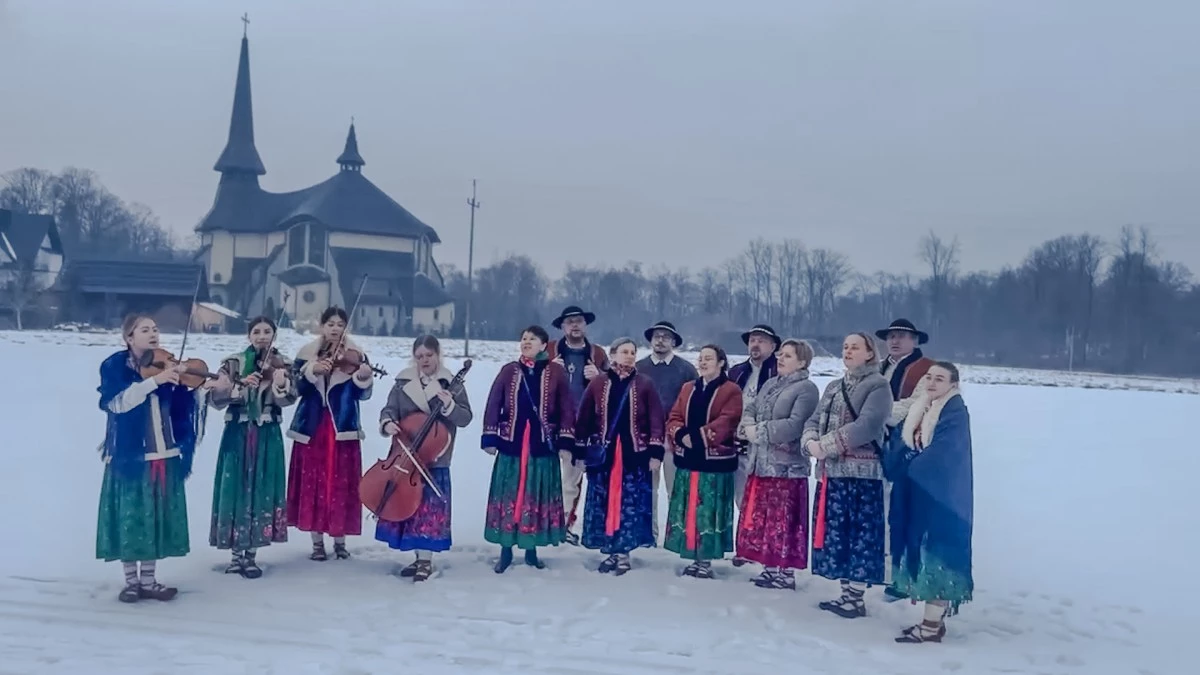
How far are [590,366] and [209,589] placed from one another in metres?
2.95

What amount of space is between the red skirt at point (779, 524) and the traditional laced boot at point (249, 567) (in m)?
2.97

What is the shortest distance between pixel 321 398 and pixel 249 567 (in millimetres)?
1120

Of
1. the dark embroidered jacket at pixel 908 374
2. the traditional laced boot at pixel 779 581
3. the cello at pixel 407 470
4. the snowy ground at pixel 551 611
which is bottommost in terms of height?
the snowy ground at pixel 551 611

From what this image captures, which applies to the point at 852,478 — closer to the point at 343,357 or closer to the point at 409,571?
the point at 409,571

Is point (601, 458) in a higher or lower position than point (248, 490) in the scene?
higher

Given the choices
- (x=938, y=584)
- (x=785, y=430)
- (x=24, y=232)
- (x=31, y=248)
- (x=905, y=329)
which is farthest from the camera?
(x=24, y=232)

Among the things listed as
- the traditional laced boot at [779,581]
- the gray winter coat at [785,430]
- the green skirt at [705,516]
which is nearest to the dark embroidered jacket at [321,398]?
the green skirt at [705,516]

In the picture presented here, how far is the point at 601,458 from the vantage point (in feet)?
20.4

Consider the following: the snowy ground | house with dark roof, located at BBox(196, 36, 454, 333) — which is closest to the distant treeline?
house with dark roof, located at BBox(196, 36, 454, 333)

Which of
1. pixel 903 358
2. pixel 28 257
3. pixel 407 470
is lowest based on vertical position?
pixel 407 470

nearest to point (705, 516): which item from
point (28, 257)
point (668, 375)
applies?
point (668, 375)

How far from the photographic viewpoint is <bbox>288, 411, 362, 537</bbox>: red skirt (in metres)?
6.00

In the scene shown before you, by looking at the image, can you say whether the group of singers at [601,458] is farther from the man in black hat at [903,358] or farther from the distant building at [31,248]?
the distant building at [31,248]

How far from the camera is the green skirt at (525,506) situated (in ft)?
19.6
